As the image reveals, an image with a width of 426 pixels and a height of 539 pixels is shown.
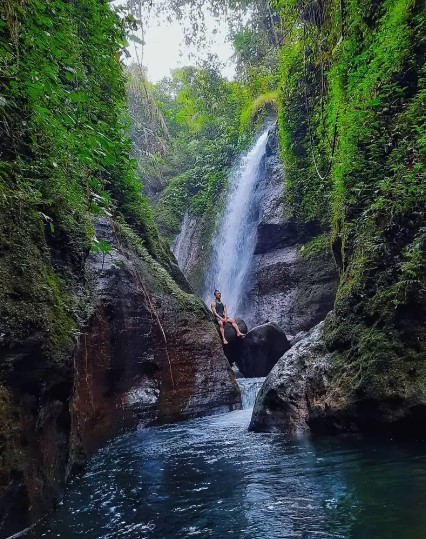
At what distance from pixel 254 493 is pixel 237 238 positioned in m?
13.8

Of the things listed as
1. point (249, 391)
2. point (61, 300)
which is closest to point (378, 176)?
point (61, 300)

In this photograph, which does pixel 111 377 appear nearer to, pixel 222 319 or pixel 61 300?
pixel 61 300

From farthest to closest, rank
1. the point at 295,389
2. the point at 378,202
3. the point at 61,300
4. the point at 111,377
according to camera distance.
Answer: the point at 111,377, the point at 295,389, the point at 378,202, the point at 61,300

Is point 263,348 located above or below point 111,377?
above

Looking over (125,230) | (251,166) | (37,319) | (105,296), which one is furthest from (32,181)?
(251,166)

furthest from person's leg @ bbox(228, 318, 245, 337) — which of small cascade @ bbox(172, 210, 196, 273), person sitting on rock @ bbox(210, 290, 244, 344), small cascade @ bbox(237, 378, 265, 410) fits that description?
small cascade @ bbox(172, 210, 196, 273)

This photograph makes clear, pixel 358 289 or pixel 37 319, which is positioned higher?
pixel 358 289

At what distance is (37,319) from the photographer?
10.6ft

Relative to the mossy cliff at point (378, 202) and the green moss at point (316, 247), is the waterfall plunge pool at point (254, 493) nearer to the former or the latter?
the mossy cliff at point (378, 202)

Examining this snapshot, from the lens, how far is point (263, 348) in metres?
10.6

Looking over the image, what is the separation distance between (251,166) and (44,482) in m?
16.9

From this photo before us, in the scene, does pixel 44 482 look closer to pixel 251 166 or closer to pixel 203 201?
pixel 251 166

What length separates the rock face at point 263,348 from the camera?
34.7 ft


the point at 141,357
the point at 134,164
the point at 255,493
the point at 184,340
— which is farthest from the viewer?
the point at 134,164
